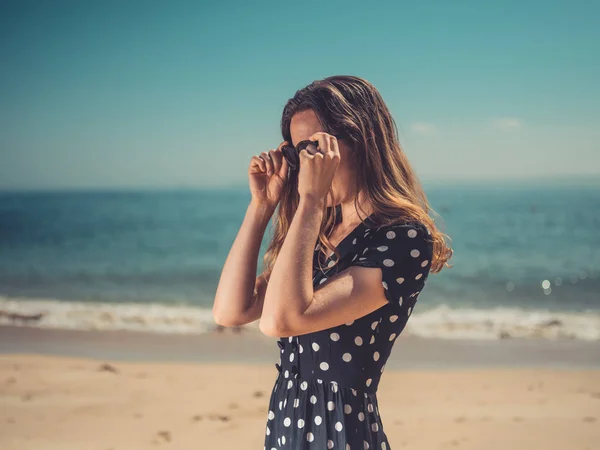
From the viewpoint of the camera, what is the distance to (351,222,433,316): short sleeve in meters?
1.69

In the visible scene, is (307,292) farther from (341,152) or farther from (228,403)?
(228,403)

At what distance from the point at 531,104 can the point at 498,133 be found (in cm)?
343

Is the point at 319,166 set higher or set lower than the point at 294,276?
higher

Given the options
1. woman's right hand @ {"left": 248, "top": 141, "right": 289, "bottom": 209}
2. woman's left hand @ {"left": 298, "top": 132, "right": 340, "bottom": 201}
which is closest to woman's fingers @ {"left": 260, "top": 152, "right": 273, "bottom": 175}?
woman's right hand @ {"left": 248, "top": 141, "right": 289, "bottom": 209}

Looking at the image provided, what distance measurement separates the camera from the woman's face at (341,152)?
1.81 m

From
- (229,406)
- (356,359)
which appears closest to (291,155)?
(356,359)

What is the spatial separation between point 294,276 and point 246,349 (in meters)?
7.89

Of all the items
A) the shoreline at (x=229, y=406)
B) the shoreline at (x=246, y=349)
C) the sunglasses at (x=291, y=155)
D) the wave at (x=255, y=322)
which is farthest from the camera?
the wave at (x=255, y=322)

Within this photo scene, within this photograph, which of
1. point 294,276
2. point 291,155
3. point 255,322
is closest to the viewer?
point 294,276

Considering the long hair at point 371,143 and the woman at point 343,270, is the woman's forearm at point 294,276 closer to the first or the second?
the woman at point 343,270

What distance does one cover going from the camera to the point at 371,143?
180 cm

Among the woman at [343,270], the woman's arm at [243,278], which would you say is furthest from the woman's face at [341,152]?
the woman's arm at [243,278]

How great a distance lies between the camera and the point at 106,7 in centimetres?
3472

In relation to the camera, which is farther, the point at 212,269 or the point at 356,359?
the point at 212,269
